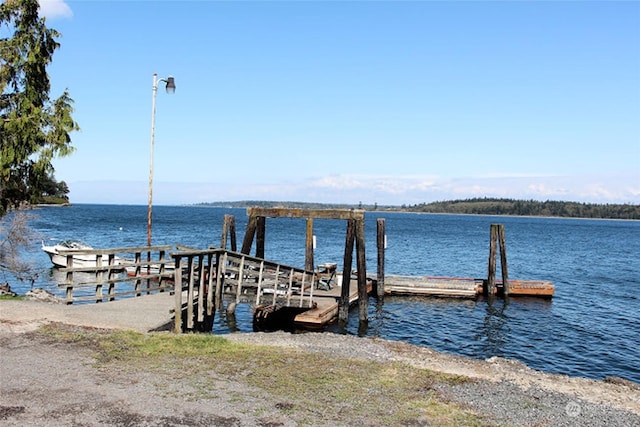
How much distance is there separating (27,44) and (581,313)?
2545 centimetres

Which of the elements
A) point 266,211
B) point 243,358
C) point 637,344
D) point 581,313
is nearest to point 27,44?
point 266,211

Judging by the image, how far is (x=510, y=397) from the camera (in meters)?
9.46

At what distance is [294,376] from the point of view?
31.9ft

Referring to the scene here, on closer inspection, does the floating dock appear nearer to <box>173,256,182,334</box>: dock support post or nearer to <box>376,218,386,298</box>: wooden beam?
<box>376,218,386,298</box>: wooden beam

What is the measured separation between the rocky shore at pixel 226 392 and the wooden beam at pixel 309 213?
8723 millimetres

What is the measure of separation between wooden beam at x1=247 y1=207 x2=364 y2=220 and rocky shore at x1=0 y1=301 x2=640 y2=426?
8723mm

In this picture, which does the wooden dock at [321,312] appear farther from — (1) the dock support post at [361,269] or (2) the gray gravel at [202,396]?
(2) the gray gravel at [202,396]

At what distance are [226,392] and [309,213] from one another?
1411cm

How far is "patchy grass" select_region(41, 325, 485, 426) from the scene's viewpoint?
805 cm

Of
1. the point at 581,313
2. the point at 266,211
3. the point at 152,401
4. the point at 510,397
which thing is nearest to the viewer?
the point at 152,401

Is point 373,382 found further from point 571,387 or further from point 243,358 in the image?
point 571,387

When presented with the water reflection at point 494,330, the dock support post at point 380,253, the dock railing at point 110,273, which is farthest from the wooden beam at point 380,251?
the dock railing at point 110,273

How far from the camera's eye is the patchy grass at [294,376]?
8055 mm

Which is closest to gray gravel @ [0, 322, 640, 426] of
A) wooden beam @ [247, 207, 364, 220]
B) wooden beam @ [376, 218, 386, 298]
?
wooden beam @ [247, 207, 364, 220]
